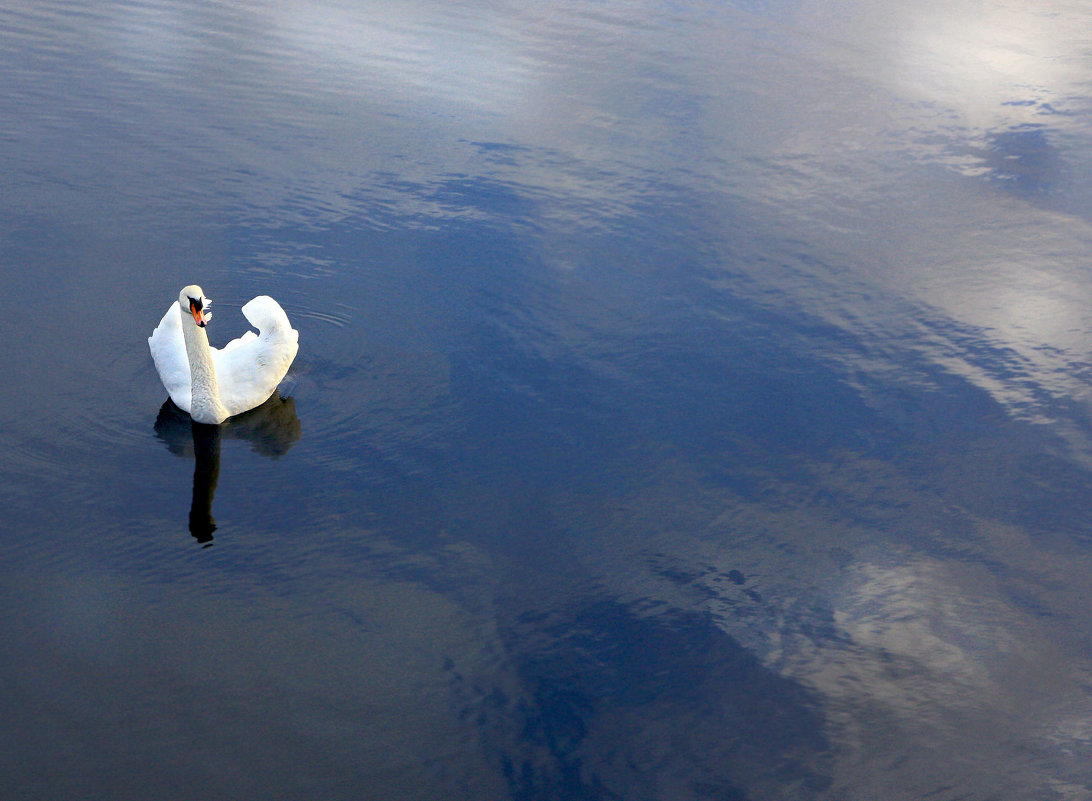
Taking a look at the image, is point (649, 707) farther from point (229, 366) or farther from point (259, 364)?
point (229, 366)

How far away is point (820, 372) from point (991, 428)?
2414 millimetres

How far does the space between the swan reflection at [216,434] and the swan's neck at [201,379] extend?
197 millimetres

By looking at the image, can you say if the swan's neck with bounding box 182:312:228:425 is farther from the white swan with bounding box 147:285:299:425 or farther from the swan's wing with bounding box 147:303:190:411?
the swan's wing with bounding box 147:303:190:411

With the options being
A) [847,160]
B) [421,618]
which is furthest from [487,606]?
[847,160]

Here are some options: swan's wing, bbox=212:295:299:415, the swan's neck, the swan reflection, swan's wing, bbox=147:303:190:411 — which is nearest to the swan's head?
the swan's neck

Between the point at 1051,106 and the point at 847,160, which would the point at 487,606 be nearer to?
the point at 847,160

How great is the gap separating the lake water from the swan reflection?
0.18ft

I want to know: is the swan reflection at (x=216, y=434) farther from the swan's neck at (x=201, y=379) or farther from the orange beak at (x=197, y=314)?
the orange beak at (x=197, y=314)

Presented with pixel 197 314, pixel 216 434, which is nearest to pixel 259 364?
pixel 216 434

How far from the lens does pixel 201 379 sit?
1298 centimetres

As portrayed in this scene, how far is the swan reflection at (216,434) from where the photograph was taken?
41.5 ft

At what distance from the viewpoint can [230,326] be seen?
15.3m

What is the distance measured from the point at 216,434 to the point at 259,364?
1027mm

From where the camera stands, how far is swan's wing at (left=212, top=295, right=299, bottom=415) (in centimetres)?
1355
